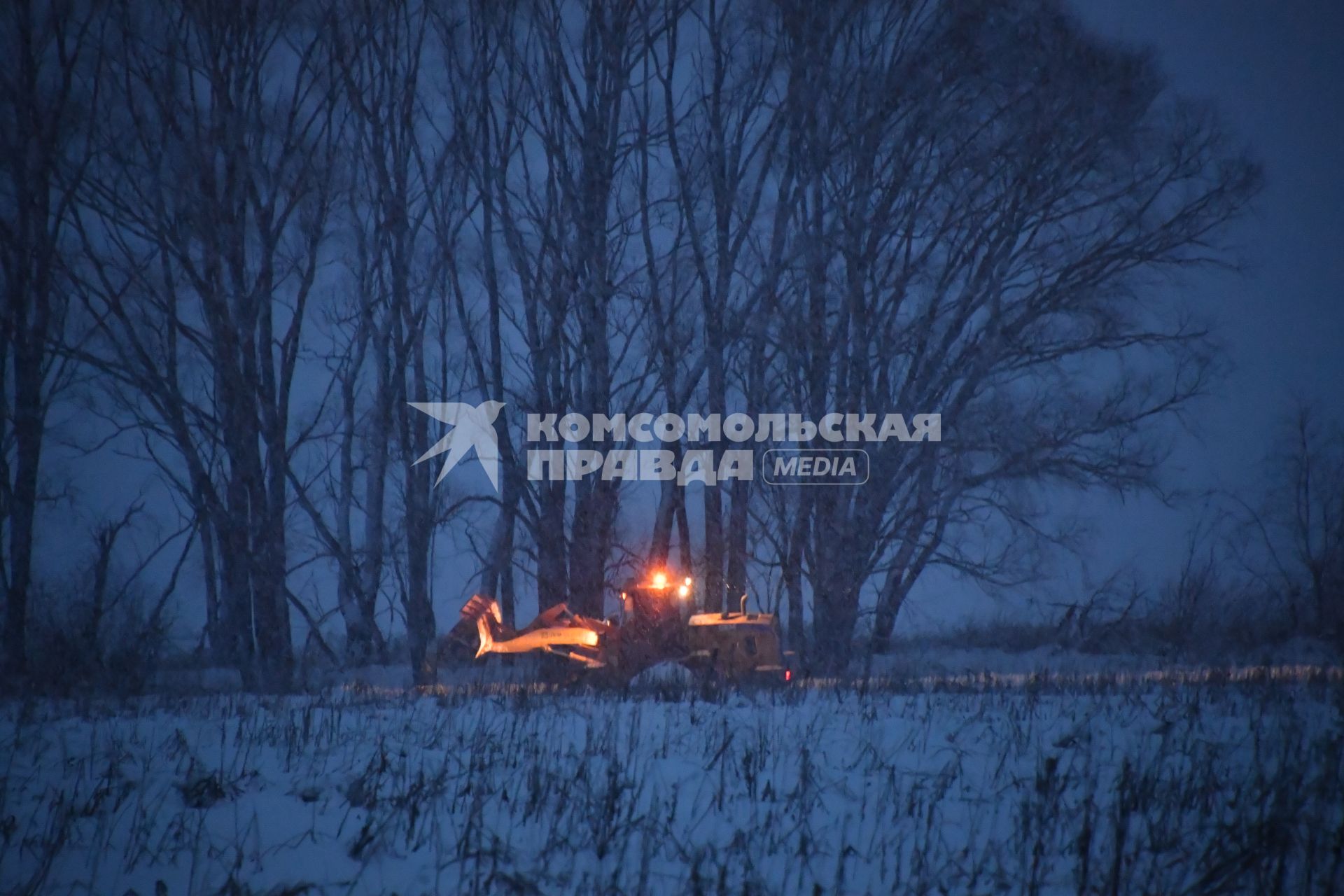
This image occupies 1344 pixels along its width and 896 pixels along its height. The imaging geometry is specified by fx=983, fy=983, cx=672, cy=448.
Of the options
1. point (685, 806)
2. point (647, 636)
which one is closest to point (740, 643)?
point (647, 636)

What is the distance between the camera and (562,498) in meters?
19.8

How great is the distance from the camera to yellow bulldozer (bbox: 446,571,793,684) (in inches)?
616

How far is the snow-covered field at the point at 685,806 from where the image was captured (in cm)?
426

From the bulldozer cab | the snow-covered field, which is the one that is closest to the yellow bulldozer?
the bulldozer cab

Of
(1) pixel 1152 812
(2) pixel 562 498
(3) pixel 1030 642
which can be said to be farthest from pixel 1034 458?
(1) pixel 1152 812

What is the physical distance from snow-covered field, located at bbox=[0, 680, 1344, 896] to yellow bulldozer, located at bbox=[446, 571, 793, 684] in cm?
816

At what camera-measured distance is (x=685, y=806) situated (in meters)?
5.22

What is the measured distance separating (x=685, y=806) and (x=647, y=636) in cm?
1158

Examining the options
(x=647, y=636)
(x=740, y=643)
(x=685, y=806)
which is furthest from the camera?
(x=647, y=636)

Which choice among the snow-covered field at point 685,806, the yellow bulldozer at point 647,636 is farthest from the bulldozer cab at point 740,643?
the snow-covered field at point 685,806

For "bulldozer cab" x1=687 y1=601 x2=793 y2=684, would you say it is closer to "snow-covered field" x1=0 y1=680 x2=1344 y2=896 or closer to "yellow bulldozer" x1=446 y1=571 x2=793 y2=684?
"yellow bulldozer" x1=446 y1=571 x2=793 y2=684

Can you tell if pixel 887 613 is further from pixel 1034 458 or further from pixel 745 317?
pixel 745 317

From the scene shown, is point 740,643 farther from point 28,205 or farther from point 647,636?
point 28,205

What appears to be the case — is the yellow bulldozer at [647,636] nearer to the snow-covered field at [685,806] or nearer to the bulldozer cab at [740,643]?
the bulldozer cab at [740,643]
